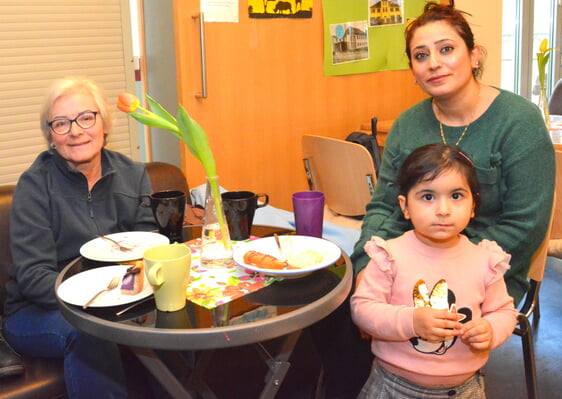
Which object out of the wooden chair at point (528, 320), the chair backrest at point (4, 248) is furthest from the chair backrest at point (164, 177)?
the wooden chair at point (528, 320)

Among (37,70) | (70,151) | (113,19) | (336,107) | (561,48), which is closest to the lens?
(70,151)

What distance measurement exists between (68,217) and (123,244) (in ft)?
0.87

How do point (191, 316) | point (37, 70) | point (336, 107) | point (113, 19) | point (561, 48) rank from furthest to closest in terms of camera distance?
1. point (561, 48)
2. point (336, 107)
3. point (113, 19)
4. point (37, 70)
5. point (191, 316)

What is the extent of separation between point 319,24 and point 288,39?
8.7 inches

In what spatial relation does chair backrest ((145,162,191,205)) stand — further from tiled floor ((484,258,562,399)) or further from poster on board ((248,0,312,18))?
tiled floor ((484,258,562,399))

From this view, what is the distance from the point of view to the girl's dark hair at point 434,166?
1387 millimetres

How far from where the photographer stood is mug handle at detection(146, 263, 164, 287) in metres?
1.17

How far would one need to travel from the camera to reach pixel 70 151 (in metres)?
1.78

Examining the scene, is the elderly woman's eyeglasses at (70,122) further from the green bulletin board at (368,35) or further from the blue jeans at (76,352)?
the green bulletin board at (368,35)

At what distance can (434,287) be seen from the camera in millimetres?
1389

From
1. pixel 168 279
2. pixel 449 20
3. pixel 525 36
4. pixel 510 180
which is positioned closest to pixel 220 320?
pixel 168 279

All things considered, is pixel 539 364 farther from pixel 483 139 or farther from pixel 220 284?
pixel 220 284

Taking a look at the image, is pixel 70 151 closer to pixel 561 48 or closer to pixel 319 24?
Result: pixel 319 24

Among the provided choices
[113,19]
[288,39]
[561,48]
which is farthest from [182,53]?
[561,48]
